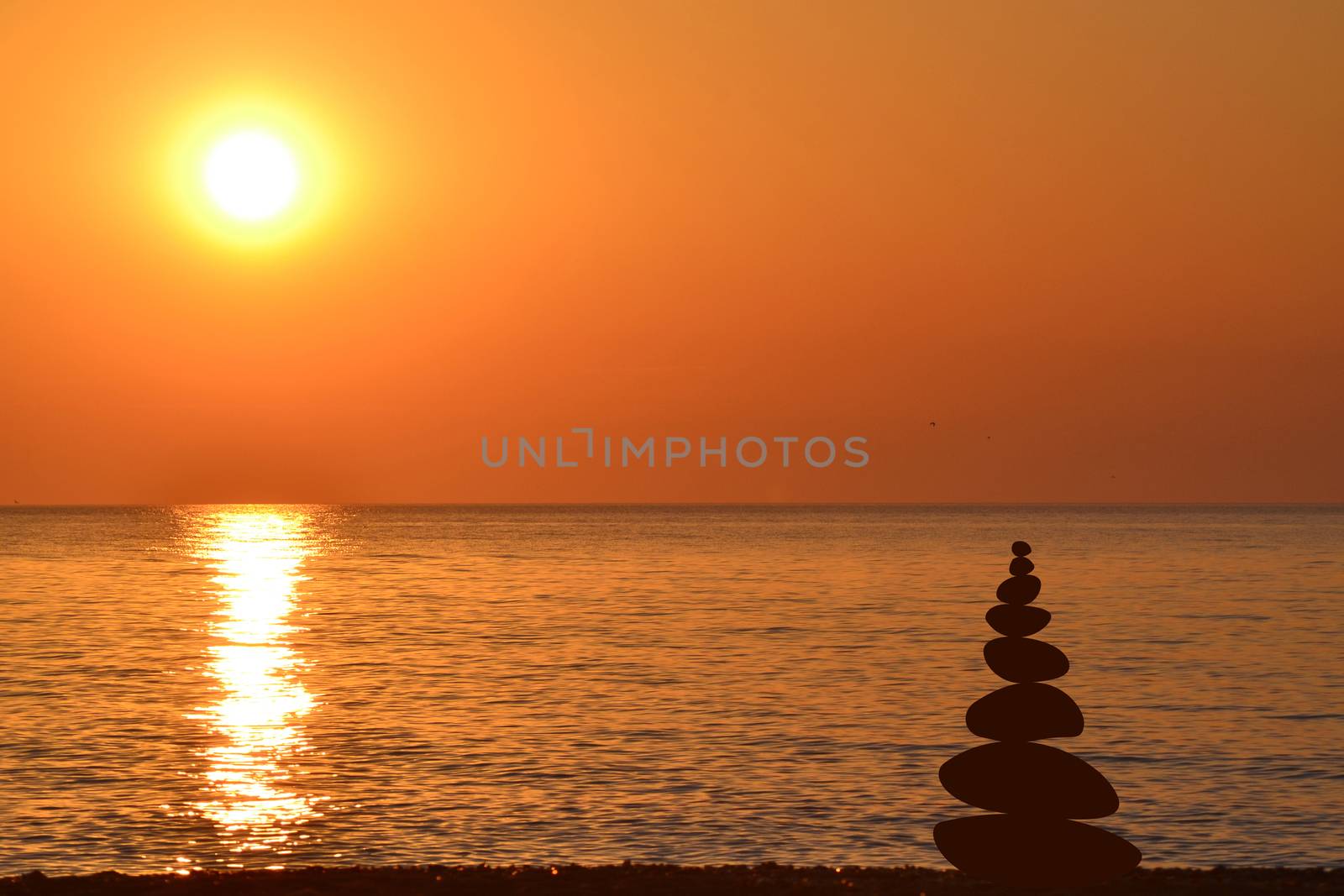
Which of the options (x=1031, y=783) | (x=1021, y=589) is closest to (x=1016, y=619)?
(x=1021, y=589)

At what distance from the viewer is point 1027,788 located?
51.7 feet

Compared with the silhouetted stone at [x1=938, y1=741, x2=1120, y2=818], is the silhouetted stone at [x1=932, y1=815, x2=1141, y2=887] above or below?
below

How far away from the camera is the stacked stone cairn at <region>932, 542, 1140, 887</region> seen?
1559cm

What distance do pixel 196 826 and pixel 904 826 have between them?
10.7 meters

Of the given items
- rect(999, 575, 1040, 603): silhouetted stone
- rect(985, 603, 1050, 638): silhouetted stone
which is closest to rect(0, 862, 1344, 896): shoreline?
rect(985, 603, 1050, 638): silhouetted stone

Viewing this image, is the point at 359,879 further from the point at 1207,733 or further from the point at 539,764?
the point at 1207,733

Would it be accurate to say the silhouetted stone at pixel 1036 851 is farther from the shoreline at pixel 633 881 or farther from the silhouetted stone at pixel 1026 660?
the shoreline at pixel 633 881

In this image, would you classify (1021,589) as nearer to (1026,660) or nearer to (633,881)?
(1026,660)

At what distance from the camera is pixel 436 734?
3384 centimetres

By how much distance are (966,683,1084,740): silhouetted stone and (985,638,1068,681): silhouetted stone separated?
16 cm

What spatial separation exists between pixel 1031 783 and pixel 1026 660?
125 centimetres

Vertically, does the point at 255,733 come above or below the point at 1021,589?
below

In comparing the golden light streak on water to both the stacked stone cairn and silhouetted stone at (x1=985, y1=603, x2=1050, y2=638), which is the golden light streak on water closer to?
the stacked stone cairn

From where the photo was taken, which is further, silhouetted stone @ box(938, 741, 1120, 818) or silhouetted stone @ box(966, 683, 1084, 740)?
silhouetted stone @ box(966, 683, 1084, 740)
